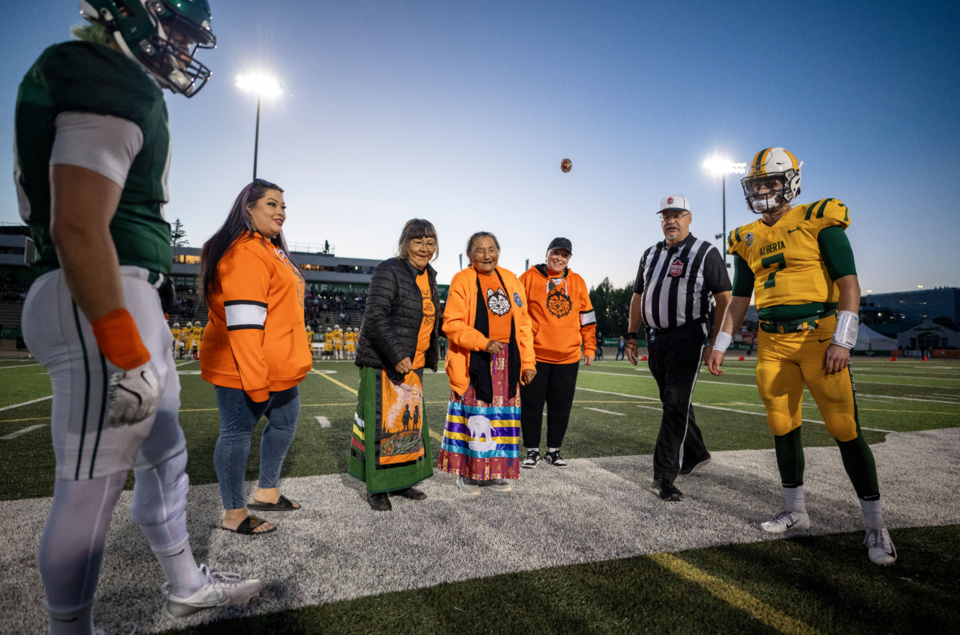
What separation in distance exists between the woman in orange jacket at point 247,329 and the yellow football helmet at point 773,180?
2811mm

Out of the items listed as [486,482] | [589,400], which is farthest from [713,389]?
[486,482]

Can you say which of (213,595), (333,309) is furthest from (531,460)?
(333,309)

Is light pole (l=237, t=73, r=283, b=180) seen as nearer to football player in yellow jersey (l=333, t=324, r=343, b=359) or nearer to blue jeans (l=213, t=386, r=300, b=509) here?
football player in yellow jersey (l=333, t=324, r=343, b=359)

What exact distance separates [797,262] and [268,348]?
3.01 meters

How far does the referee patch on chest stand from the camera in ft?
13.0

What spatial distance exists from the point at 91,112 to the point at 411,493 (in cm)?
294

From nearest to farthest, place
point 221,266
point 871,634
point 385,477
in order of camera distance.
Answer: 1. point 871,634
2. point 221,266
3. point 385,477

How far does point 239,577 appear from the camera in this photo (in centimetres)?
210

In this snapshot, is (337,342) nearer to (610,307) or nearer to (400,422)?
(400,422)

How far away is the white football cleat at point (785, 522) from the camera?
2889mm

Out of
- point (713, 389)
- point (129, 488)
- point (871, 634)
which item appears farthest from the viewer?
point (713, 389)

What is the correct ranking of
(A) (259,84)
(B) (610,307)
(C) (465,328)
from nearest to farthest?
(C) (465,328)
(A) (259,84)
(B) (610,307)

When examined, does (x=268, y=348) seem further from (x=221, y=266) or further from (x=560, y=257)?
(x=560, y=257)

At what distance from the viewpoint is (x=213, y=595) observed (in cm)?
188
